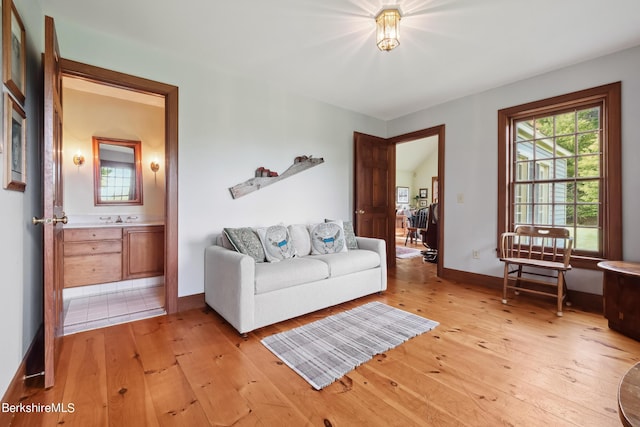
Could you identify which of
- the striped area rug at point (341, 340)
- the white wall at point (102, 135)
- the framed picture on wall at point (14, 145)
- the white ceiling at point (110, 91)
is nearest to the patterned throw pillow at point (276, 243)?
the striped area rug at point (341, 340)

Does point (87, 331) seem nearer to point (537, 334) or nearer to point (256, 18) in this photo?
point (256, 18)

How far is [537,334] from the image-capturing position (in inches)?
88.1

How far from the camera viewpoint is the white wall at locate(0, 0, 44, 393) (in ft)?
4.36

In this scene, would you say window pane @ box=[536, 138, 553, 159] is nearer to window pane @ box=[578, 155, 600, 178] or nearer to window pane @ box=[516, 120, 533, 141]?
window pane @ box=[516, 120, 533, 141]

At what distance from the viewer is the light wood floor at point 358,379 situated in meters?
1.36

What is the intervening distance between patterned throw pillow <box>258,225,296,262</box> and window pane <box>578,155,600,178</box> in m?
→ 3.22

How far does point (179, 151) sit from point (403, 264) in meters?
3.94

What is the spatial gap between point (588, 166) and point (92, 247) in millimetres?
5555

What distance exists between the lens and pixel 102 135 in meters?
3.66

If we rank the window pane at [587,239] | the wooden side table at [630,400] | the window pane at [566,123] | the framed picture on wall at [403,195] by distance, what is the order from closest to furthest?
the wooden side table at [630,400] < the window pane at [587,239] < the window pane at [566,123] < the framed picture on wall at [403,195]

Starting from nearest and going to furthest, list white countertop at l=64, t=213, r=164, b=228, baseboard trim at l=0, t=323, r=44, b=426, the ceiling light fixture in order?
1. baseboard trim at l=0, t=323, r=44, b=426
2. the ceiling light fixture
3. white countertop at l=64, t=213, r=164, b=228

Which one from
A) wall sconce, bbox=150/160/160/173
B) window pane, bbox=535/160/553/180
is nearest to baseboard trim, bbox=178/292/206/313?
wall sconce, bbox=150/160/160/173

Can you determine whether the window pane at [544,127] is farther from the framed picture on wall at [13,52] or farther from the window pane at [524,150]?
the framed picture on wall at [13,52]

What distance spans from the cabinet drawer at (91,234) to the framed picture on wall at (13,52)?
197 centimetres
